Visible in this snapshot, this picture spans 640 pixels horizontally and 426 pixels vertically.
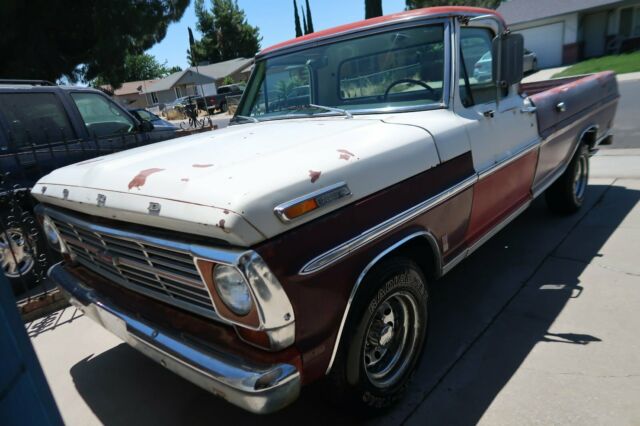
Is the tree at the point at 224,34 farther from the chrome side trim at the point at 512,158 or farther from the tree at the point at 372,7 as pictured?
the chrome side trim at the point at 512,158

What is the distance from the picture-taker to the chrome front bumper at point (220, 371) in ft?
5.42

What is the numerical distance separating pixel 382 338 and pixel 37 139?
475 cm

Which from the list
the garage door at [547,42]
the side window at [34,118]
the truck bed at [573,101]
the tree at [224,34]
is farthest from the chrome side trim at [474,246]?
the tree at [224,34]

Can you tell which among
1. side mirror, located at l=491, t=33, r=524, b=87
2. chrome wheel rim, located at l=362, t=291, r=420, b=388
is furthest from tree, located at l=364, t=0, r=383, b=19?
chrome wheel rim, located at l=362, t=291, r=420, b=388

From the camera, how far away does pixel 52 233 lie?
290 cm

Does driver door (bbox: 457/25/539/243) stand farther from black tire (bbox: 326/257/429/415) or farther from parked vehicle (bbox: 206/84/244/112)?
parked vehicle (bbox: 206/84/244/112)

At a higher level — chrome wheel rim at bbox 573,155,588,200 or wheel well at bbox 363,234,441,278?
wheel well at bbox 363,234,441,278

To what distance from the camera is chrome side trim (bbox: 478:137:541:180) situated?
115 inches

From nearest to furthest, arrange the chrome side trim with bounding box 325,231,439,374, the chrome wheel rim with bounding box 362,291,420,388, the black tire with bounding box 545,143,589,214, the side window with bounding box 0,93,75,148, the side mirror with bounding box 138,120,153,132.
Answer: the chrome side trim with bounding box 325,231,439,374, the chrome wheel rim with bounding box 362,291,420,388, the black tire with bounding box 545,143,589,214, the side window with bounding box 0,93,75,148, the side mirror with bounding box 138,120,153,132

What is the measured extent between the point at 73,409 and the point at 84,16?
1559 centimetres

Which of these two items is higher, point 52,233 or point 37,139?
point 37,139

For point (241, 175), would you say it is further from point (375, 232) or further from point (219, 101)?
point (219, 101)

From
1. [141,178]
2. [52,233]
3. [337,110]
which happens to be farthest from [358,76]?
[52,233]

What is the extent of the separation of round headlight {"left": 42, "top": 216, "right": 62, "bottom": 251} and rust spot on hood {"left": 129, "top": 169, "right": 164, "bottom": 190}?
1.09 meters
